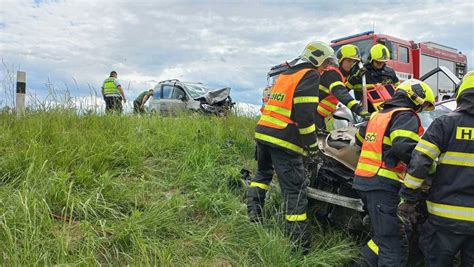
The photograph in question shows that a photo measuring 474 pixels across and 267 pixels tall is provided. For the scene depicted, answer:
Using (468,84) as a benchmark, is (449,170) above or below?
below

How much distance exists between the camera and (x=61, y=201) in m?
3.19

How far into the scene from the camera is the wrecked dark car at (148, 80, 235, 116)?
34.0 ft

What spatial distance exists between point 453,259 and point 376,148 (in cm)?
89

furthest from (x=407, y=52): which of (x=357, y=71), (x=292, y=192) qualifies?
(x=292, y=192)

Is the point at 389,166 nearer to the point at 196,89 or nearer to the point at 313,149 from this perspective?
the point at 313,149

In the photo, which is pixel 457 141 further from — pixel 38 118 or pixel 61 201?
pixel 38 118

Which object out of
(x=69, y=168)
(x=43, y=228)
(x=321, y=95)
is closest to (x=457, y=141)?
(x=321, y=95)

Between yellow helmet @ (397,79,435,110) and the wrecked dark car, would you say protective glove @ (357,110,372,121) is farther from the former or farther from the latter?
the wrecked dark car

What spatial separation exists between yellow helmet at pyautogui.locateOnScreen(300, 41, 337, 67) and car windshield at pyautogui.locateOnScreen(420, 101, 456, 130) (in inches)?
43.7

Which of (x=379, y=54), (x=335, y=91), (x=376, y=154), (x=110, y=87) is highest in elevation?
(x=379, y=54)

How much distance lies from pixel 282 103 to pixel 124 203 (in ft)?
5.35

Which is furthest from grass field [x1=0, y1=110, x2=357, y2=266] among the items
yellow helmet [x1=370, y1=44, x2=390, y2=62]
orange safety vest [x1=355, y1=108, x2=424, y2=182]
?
yellow helmet [x1=370, y1=44, x2=390, y2=62]

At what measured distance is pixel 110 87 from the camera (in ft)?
30.1

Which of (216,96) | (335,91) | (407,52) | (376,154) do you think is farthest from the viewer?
(407,52)
